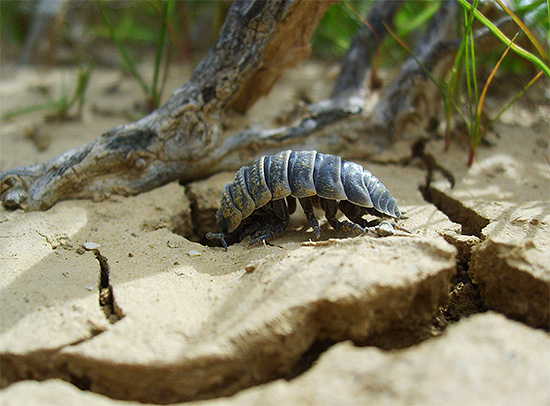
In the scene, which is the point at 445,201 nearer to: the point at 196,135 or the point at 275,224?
the point at 275,224

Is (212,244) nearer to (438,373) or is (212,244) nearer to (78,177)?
(78,177)

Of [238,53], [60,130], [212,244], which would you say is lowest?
[212,244]

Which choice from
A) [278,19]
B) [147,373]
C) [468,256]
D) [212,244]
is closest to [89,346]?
[147,373]

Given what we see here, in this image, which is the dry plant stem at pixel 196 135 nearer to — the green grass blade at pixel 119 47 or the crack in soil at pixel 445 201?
the green grass blade at pixel 119 47

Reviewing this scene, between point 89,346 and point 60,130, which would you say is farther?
point 60,130

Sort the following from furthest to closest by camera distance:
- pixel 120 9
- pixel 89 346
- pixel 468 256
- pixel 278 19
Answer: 1. pixel 120 9
2. pixel 278 19
3. pixel 468 256
4. pixel 89 346

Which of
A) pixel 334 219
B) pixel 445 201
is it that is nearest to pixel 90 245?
pixel 334 219

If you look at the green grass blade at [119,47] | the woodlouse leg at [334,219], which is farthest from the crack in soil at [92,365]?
the green grass blade at [119,47]
